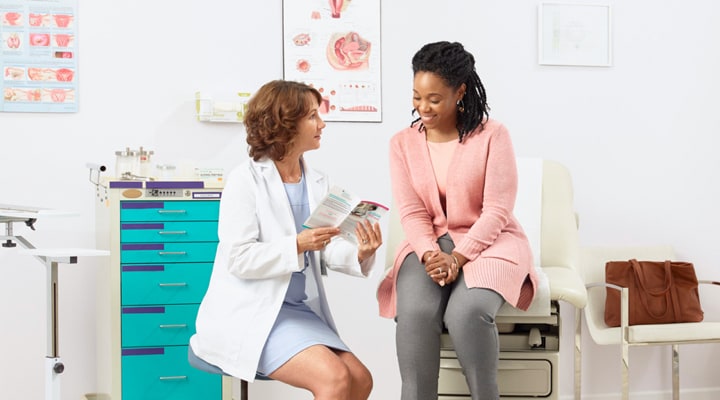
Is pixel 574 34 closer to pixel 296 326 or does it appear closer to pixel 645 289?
pixel 645 289

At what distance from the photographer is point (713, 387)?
13.4 feet

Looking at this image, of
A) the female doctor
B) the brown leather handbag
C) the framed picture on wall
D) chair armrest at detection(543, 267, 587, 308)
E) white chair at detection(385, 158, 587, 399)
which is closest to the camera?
the female doctor

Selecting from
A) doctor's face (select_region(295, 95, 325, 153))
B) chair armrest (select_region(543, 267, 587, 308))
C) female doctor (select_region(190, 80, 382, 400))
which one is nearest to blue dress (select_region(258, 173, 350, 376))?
female doctor (select_region(190, 80, 382, 400))

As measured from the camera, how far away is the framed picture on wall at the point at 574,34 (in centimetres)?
384

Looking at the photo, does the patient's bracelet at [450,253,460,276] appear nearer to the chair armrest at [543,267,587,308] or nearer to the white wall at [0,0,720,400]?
the chair armrest at [543,267,587,308]

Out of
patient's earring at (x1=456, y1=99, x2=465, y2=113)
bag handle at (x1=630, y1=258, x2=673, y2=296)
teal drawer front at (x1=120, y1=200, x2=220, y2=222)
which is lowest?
bag handle at (x1=630, y1=258, x2=673, y2=296)

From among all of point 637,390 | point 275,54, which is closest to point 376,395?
point 637,390

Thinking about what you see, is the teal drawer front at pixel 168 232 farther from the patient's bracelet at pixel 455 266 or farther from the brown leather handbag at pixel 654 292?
the brown leather handbag at pixel 654 292

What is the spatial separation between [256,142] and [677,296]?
2.06m

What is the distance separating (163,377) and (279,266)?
40.4 inches

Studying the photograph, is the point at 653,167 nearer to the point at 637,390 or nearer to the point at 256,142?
the point at 637,390

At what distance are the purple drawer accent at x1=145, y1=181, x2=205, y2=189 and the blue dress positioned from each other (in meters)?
0.70

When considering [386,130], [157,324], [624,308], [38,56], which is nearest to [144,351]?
[157,324]

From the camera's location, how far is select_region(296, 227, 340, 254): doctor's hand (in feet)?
7.72
